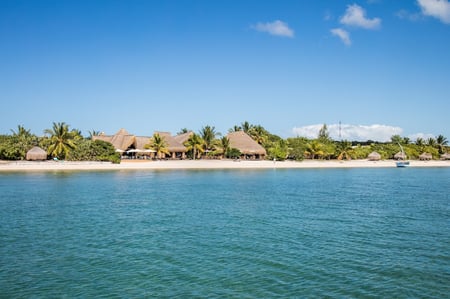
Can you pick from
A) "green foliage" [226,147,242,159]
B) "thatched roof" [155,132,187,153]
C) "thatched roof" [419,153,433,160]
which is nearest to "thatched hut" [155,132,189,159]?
"thatched roof" [155,132,187,153]

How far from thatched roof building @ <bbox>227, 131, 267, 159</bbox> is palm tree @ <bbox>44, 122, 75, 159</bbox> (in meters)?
25.3

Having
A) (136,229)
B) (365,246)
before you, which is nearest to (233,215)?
(136,229)

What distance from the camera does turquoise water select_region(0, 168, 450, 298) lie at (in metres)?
8.86

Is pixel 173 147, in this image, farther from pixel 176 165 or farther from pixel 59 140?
pixel 59 140

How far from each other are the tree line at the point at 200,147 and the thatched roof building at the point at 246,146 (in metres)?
1.61

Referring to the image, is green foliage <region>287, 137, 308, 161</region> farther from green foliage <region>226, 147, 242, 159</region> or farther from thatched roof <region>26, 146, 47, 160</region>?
thatched roof <region>26, 146, 47, 160</region>

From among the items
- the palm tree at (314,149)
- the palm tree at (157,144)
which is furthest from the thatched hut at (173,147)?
the palm tree at (314,149)

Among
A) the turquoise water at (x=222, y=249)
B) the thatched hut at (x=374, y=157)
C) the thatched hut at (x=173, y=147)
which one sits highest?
the thatched hut at (x=173, y=147)

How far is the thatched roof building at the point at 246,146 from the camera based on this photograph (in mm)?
62875

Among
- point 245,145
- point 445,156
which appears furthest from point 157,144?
point 445,156

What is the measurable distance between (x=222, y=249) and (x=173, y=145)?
4856cm

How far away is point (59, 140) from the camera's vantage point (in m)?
47.7

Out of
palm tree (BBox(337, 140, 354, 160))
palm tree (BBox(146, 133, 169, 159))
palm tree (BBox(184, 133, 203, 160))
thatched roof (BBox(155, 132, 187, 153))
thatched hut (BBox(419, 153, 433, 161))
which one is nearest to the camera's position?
palm tree (BBox(146, 133, 169, 159))

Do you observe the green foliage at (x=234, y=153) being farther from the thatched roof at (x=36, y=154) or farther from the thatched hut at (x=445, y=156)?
the thatched hut at (x=445, y=156)
